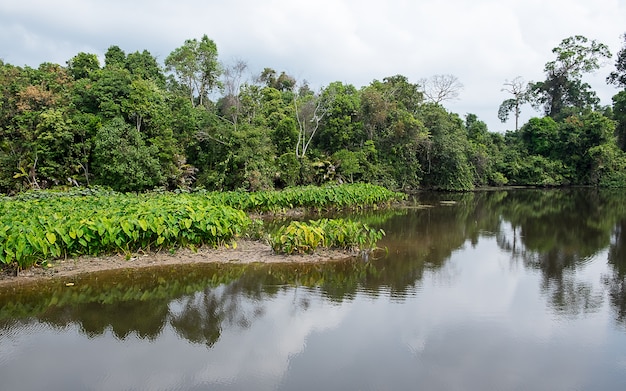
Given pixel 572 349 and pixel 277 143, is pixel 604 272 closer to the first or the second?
pixel 572 349

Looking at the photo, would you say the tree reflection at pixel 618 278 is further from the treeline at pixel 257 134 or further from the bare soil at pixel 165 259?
the treeline at pixel 257 134

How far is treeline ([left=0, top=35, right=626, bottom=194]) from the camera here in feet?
56.2

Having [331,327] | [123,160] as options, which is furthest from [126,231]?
[123,160]

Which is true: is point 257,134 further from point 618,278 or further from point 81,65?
point 618,278

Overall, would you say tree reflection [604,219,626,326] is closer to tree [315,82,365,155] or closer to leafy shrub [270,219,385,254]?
leafy shrub [270,219,385,254]

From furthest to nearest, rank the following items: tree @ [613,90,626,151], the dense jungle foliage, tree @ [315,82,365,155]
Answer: tree @ [613,90,626,151]
tree @ [315,82,365,155]
the dense jungle foliage

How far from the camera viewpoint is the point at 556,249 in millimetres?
11789

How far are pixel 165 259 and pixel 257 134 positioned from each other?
11.0m

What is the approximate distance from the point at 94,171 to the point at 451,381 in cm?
1692

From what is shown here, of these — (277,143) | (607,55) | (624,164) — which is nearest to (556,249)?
(277,143)

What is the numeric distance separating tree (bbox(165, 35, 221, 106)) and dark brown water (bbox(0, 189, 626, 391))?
22793 millimetres

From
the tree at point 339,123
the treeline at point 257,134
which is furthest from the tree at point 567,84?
the tree at point 339,123

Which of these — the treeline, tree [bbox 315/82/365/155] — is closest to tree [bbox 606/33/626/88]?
the treeline

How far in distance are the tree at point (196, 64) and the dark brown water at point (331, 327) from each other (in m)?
22.8
